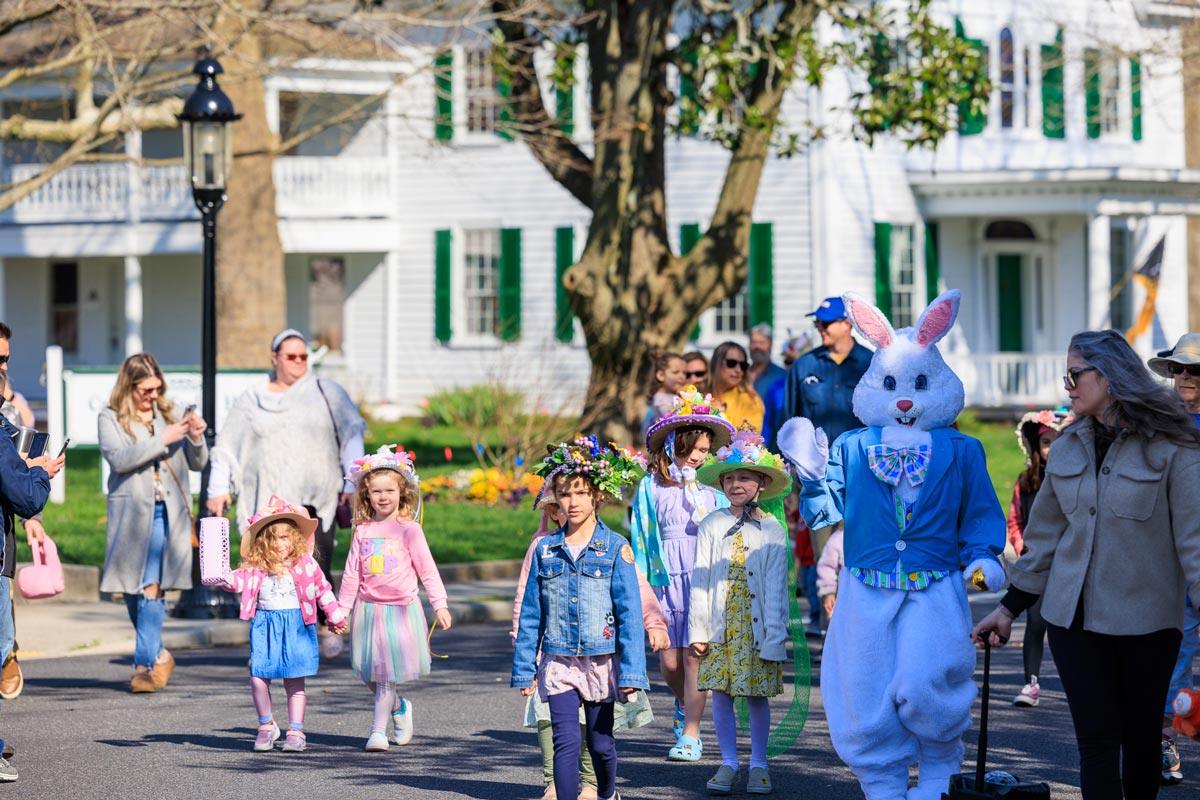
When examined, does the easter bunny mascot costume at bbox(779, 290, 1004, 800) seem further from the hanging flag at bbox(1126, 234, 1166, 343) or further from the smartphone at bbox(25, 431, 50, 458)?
the hanging flag at bbox(1126, 234, 1166, 343)

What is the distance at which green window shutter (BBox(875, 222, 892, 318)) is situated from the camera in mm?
28703

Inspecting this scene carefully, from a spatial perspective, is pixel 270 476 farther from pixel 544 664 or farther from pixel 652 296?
pixel 652 296

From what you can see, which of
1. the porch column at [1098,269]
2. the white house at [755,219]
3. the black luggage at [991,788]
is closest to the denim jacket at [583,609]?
the black luggage at [991,788]

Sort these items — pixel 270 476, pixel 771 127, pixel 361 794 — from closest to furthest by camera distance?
1. pixel 361 794
2. pixel 270 476
3. pixel 771 127

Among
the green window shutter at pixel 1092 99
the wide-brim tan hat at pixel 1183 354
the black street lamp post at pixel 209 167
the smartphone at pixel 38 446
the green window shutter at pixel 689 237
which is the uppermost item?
the green window shutter at pixel 1092 99

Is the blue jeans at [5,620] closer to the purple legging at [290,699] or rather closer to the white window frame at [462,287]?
the purple legging at [290,699]

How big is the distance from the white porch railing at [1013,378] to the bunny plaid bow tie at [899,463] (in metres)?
22.1

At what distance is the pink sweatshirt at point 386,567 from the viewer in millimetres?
8922

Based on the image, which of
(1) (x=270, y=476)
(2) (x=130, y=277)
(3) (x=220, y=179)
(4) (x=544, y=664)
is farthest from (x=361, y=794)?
(2) (x=130, y=277)

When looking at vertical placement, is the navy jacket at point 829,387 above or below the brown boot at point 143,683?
above

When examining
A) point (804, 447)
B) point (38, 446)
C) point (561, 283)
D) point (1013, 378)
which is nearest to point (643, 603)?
point (804, 447)

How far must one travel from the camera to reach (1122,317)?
103ft

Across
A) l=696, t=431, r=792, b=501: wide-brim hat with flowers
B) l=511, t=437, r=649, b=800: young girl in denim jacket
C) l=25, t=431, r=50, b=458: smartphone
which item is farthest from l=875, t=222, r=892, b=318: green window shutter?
l=511, t=437, r=649, b=800: young girl in denim jacket

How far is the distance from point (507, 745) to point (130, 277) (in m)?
23.2
